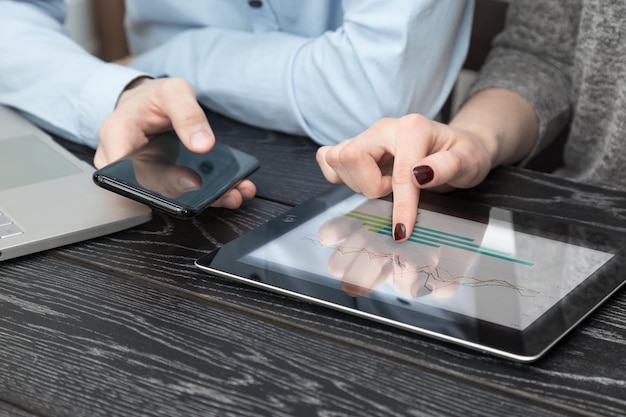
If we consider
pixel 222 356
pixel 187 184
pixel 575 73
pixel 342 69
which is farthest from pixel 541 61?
pixel 222 356

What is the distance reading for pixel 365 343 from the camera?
0.47 meters

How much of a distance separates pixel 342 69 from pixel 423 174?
242 millimetres

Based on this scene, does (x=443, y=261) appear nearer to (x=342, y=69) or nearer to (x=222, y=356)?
(x=222, y=356)

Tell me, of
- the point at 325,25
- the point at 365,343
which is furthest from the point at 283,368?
the point at 325,25

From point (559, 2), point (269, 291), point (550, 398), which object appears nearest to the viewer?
point (550, 398)

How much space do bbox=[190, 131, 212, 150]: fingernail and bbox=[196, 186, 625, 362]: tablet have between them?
99mm

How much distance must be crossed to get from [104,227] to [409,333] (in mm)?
273

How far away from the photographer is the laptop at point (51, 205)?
588 mm

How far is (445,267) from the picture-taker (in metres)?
0.54

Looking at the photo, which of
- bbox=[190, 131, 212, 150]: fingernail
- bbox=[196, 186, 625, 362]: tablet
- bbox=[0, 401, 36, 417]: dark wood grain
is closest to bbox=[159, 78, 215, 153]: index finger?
bbox=[190, 131, 212, 150]: fingernail

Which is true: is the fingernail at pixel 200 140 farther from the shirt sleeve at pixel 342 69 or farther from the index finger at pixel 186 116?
the shirt sleeve at pixel 342 69

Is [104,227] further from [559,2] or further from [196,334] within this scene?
[559,2]

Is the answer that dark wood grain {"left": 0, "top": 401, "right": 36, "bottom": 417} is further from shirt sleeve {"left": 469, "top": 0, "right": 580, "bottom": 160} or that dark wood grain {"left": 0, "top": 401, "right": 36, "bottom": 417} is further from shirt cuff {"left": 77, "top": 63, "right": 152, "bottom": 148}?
shirt sleeve {"left": 469, "top": 0, "right": 580, "bottom": 160}

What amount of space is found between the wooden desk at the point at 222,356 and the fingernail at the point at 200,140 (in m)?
0.10
